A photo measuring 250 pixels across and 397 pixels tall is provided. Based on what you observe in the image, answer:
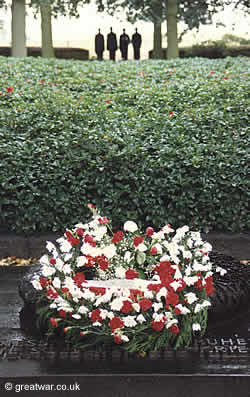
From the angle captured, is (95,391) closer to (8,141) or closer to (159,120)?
(8,141)

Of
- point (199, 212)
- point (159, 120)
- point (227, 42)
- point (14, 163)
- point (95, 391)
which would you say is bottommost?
point (95, 391)

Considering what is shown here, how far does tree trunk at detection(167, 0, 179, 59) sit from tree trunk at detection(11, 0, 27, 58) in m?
3.44

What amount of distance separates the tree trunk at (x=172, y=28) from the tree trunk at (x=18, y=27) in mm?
3442

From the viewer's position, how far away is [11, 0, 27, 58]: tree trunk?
11281mm

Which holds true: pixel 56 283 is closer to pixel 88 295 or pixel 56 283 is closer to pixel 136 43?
pixel 88 295

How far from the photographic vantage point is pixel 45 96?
6.90m

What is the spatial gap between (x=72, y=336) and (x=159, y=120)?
3.64 meters

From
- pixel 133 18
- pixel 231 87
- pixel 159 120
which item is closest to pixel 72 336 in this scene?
pixel 159 120

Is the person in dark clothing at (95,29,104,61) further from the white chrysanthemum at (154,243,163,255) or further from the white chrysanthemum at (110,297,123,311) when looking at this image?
the white chrysanthemum at (110,297,123,311)

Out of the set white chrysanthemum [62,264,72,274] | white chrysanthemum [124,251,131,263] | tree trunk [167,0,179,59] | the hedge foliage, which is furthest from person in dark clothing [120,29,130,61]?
white chrysanthemum [62,264,72,274]

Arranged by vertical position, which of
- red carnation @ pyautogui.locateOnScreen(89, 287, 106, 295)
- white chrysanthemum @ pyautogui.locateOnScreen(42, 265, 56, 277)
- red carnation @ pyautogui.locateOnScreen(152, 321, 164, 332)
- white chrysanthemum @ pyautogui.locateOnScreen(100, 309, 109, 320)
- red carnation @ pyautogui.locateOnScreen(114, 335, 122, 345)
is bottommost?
red carnation @ pyautogui.locateOnScreen(114, 335, 122, 345)

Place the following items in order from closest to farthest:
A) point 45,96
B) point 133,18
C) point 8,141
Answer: point 8,141 < point 45,96 < point 133,18

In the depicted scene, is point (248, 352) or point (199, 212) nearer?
point (248, 352)

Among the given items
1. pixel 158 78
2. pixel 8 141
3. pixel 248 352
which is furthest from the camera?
pixel 158 78
